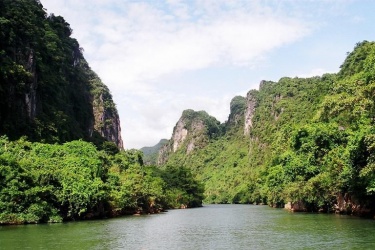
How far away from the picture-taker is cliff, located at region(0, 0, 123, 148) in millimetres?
53906

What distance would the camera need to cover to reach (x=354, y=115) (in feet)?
86.2

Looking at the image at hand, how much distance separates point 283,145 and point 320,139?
95.6 ft

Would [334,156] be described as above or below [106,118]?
below

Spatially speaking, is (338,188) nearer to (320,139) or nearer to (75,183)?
(320,139)

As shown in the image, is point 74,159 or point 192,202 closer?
point 74,159

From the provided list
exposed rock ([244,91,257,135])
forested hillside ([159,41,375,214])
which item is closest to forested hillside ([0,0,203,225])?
forested hillside ([159,41,375,214])

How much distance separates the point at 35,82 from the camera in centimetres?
6209

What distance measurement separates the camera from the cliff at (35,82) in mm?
53906

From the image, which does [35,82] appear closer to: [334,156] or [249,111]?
[334,156]

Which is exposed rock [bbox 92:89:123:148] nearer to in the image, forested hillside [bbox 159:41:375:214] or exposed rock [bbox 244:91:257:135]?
forested hillside [bbox 159:41:375:214]

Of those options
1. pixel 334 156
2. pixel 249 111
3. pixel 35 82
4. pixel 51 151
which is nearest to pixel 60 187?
pixel 51 151

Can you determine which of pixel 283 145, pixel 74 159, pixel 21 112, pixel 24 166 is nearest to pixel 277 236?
pixel 24 166

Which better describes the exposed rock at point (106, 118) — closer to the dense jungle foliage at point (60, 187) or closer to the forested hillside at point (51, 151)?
the forested hillside at point (51, 151)

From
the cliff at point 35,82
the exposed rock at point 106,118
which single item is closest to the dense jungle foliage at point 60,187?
the cliff at point 35,82
